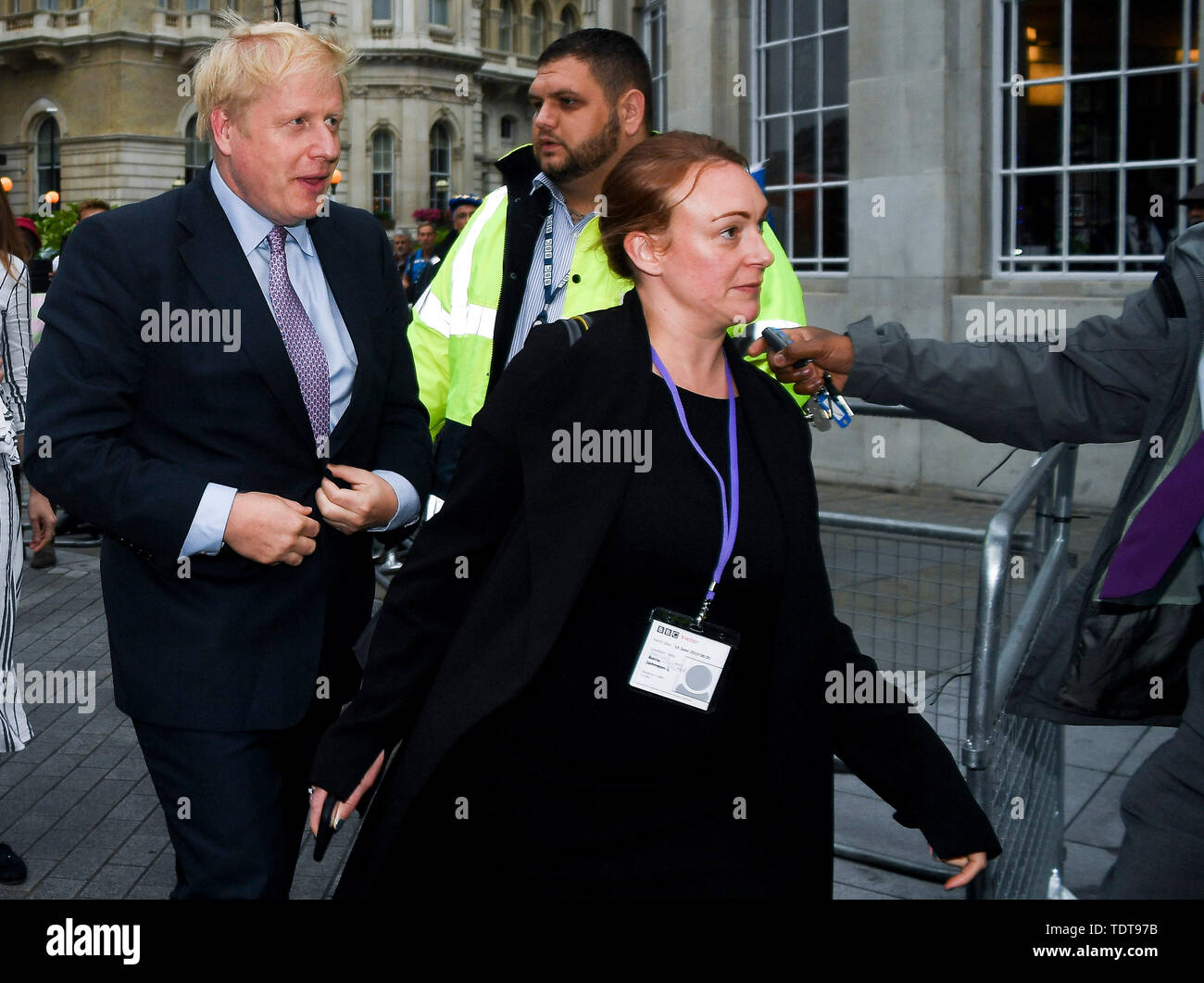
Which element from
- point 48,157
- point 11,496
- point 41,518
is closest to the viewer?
point 11,496

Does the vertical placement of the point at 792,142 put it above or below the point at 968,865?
above

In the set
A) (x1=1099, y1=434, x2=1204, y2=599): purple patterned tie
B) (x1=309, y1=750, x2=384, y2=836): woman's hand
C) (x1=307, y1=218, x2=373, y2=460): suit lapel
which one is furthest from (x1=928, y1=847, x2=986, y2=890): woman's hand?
(x1=307, y1=218, x2=373, y2=460): suit lapel

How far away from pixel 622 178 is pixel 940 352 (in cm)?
76

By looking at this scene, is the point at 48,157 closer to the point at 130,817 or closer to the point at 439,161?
the point at 439,161

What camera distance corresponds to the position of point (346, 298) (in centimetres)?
327

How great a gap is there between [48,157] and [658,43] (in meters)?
46.0

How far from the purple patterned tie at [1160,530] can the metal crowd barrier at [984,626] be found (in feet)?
1.56

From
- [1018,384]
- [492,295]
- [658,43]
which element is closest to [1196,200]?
[492,295]

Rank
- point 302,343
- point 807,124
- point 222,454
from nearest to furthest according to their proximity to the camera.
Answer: point 222,454, point 302,343, point 807,124

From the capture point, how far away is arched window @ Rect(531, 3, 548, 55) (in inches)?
2667

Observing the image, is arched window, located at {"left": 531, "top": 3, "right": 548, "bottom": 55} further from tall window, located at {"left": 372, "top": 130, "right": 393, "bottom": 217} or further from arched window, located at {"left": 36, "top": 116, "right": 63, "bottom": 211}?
arched window, located at {"left": 36, "top": 116, "right": 63, "bottom": 211}

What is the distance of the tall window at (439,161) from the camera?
60.1 meters
